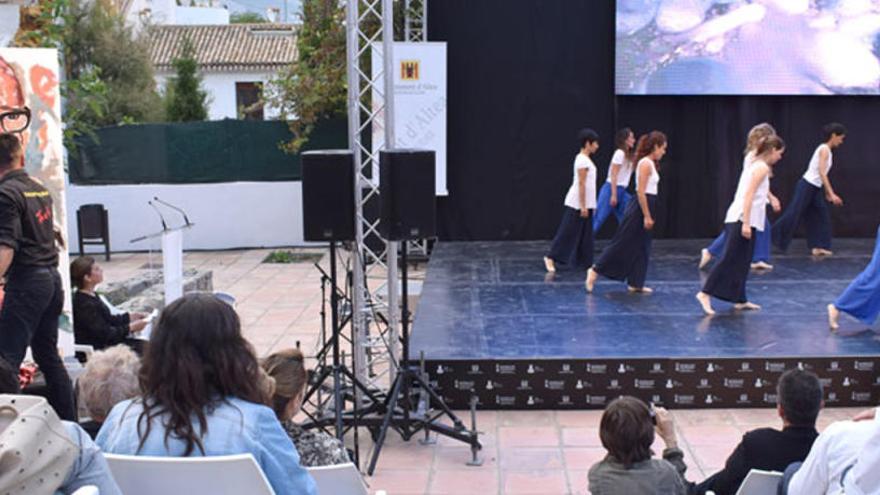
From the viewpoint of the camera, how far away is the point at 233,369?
2.21 metres

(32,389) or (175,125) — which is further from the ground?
(175,125)

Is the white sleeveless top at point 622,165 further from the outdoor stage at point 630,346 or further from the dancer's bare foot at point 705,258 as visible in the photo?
the outdoor stage at point 630,346

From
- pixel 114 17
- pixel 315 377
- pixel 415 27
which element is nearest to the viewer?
pixel 315 377

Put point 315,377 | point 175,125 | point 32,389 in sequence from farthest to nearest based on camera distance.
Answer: point 175,125 < point 315,377 < point 32,389

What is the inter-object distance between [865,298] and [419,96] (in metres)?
4.92

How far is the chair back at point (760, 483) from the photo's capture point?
2865 mm

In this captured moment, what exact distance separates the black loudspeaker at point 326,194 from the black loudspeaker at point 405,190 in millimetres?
174

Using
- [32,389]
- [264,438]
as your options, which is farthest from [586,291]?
[264,438]

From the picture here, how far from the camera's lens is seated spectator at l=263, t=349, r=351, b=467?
2826mm

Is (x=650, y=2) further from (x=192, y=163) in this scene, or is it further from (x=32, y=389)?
(x=32, y=389)

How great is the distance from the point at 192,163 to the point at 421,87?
4607mm

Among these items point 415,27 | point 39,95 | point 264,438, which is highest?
point 415,27

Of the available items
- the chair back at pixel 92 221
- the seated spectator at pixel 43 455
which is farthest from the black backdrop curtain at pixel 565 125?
the seated spectator at pixel 43 455

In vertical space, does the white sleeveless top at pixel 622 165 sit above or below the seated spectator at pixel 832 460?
above
